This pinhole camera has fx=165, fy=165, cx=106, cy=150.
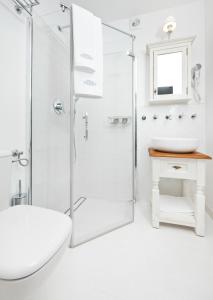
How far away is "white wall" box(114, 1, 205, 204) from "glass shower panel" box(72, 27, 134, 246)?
0.24 m

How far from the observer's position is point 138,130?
203 centimetres

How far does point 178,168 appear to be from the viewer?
140 cm

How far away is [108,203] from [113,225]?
1.44 feet

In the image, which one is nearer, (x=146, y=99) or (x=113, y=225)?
(x=113, y=225)

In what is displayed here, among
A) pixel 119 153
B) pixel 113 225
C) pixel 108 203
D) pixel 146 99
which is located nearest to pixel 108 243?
pixel 113 225

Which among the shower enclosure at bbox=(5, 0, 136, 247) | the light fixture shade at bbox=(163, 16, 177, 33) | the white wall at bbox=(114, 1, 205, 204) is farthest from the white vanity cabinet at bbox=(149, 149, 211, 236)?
the light fixture shade at bbox=(163, 16, 177, 33)

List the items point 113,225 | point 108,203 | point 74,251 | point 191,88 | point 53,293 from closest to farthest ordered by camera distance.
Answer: point 53,293, point 74,251, point 113,225, point 191,88, point 108,203

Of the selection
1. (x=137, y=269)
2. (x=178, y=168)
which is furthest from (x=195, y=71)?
(x=137, y=269)

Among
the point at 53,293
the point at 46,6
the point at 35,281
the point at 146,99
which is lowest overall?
the point at 53,293

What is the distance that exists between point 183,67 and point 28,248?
6.64 ft

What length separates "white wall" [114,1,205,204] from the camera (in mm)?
1826

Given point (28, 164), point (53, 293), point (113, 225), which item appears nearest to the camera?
point (53, 293)

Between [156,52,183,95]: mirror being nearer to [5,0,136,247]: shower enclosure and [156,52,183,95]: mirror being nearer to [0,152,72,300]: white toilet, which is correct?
[5,0,136,247]: shower enclosure

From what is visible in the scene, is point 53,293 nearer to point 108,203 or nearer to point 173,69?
point 108,203
